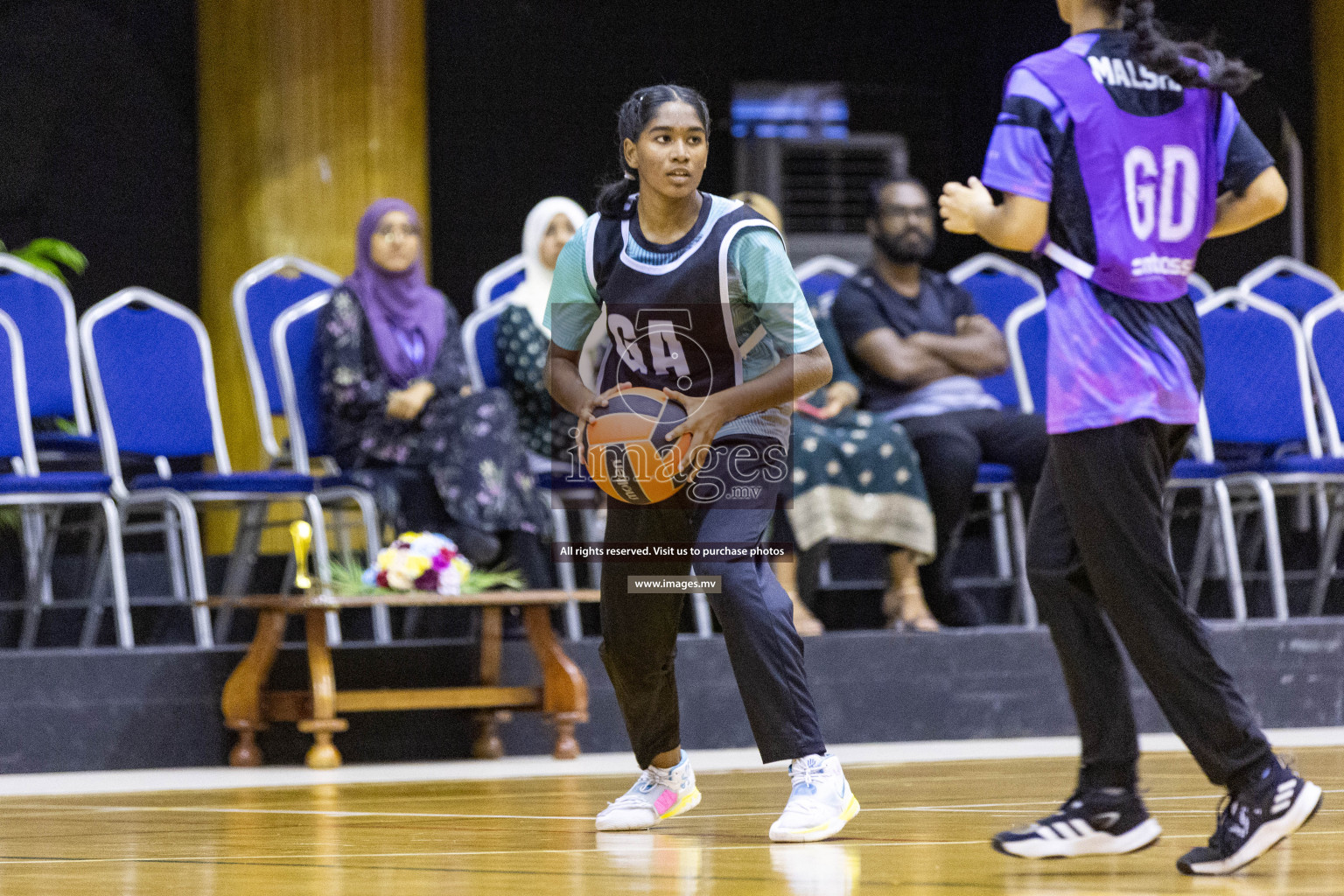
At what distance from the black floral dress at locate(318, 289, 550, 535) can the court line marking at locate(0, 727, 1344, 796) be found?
67 centimetres

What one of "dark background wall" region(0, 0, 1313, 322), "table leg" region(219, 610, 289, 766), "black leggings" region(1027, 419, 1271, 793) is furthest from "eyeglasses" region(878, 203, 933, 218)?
"dark background wall" region(0, 0, 1313, 322)

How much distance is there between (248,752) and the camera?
4.20 meters

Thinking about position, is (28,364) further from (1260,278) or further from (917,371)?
(1260,278)

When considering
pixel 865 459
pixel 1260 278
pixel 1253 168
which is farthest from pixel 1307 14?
pixel 1253 168

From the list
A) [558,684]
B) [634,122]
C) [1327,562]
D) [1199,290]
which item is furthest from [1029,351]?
[634,122]

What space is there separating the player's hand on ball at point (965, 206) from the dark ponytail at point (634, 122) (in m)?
0.51

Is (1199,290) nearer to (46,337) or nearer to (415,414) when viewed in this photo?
(415,414)

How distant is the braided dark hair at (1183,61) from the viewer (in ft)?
7.04

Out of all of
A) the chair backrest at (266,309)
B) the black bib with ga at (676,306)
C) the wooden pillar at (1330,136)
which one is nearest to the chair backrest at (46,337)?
the chair backrest at (266,309)

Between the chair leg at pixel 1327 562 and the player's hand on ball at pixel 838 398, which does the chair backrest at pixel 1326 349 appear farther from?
the player's hand on ball at pixel 838 398

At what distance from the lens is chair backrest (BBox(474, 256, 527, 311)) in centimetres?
552

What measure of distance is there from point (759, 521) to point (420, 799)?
100cm

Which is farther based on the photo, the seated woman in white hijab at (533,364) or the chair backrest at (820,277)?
the chair backrest at (820,277)

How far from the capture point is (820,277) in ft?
18.0
